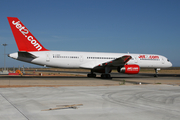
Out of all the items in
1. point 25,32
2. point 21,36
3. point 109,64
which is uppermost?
point 25,32

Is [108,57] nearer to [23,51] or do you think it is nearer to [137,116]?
[23,51]

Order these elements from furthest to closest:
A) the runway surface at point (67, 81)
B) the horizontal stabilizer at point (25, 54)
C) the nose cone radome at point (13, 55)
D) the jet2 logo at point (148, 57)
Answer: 1. the jet2 logo at point (148, 57)
2. the horizontal stabilizer at point (25, 54)
3. the nose cone radome at point (13, 55)
4. the runway surface at point (67, 81)

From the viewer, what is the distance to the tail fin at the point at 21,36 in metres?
23.2

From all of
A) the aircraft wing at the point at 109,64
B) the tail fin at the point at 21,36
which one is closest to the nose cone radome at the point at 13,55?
the tail fin at the point at 21,36

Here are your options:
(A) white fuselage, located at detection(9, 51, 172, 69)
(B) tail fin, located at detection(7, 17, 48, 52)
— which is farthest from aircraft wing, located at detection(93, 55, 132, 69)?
(B) tail fin, located at detection(7, 17, 48, 52)

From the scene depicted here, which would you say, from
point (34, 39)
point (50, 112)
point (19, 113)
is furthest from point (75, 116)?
point (34, 39)

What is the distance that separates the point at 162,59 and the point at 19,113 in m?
27.7

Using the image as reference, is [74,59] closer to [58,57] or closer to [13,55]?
[58,57]

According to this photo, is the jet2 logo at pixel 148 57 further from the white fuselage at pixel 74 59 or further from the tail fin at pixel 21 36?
the tail fin at pixel 21 36

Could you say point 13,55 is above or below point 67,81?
above

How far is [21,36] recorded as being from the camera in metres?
23.3

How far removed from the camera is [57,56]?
952 inches

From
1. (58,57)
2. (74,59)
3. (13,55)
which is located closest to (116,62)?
(74,59)

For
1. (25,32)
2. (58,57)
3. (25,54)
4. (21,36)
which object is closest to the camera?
(25,54)
